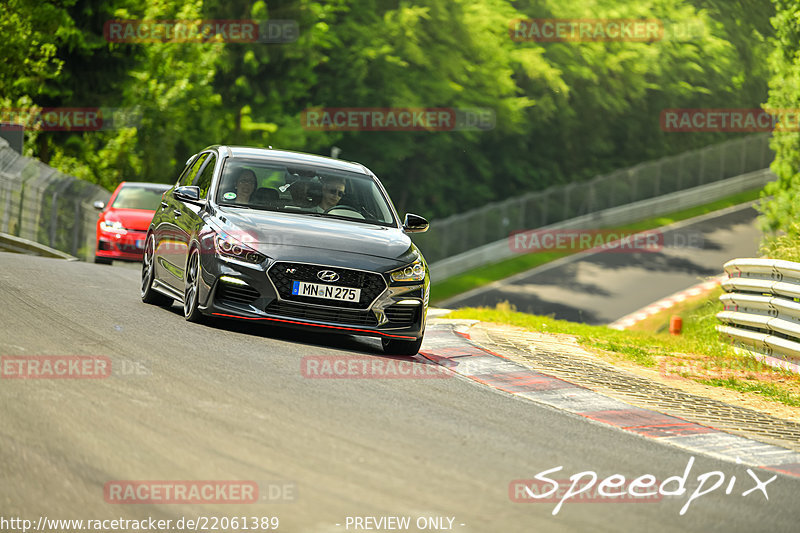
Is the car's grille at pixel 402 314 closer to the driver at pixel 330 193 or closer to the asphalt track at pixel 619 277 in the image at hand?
the driver at pixel 330 193

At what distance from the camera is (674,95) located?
Result: 63.8 meters

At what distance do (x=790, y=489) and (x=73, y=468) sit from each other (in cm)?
411

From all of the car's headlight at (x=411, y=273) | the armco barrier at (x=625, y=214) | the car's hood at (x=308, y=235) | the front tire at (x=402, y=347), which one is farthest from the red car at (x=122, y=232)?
the armco barrier at (x=625, y=214)

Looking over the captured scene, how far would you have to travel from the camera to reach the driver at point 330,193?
11328 millimetres

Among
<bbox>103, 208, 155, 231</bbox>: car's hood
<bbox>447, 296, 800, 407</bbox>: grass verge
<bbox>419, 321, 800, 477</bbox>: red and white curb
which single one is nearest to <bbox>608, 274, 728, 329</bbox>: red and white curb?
<bbox>103, 208, 155, 231</bbox>: car's hood

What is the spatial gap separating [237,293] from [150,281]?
9.12 ft

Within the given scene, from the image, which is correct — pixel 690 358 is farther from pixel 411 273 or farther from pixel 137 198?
pixel 137 198

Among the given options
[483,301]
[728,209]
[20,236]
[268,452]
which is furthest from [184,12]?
[268,452]

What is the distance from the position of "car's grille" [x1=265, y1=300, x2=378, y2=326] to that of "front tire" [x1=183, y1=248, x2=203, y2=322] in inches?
35.7

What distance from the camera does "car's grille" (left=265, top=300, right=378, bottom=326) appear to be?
995cm

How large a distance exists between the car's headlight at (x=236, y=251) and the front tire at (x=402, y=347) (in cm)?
160

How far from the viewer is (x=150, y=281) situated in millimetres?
12445

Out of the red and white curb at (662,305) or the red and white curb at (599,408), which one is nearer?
the red and white curb at (599,408)

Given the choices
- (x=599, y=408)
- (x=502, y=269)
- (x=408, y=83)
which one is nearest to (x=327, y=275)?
(x=599, y=408)
